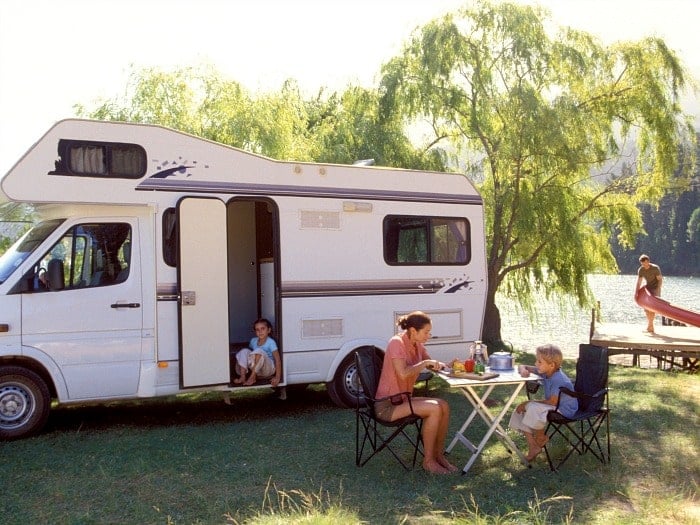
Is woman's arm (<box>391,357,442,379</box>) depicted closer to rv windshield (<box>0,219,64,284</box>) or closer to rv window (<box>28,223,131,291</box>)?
rv window (<box>28,223,131,291</box>)

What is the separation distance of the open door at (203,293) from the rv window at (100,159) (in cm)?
56

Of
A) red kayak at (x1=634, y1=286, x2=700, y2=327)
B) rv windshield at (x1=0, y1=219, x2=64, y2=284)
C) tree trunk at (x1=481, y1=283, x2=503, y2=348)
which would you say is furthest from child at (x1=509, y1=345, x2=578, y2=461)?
tree trunk at (x1=481, y1=283, x2=503, y2=348)

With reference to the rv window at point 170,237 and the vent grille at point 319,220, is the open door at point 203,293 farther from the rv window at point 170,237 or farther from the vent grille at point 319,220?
the vent grille at point 319,220

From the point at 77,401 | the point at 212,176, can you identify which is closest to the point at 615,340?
the point at 212,176

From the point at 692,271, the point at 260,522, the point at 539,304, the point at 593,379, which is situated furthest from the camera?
the point at 692,271

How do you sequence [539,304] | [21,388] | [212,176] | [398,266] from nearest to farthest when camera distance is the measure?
1. [21,388]
2. [212,176]
3. [398,266]
4. [539,304]

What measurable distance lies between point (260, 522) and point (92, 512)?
1.35m

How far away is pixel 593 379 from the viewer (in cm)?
602

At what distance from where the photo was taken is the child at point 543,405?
578 cm

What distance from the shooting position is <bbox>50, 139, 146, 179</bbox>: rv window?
22.8ft

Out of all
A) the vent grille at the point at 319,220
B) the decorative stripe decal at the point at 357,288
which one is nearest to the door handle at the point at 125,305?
the decorative stripe decal at the point at 357,288

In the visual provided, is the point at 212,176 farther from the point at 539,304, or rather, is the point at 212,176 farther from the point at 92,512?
the point at 539,304

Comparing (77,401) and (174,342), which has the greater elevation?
(174,342)

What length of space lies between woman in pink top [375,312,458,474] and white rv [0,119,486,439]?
2.21 m
